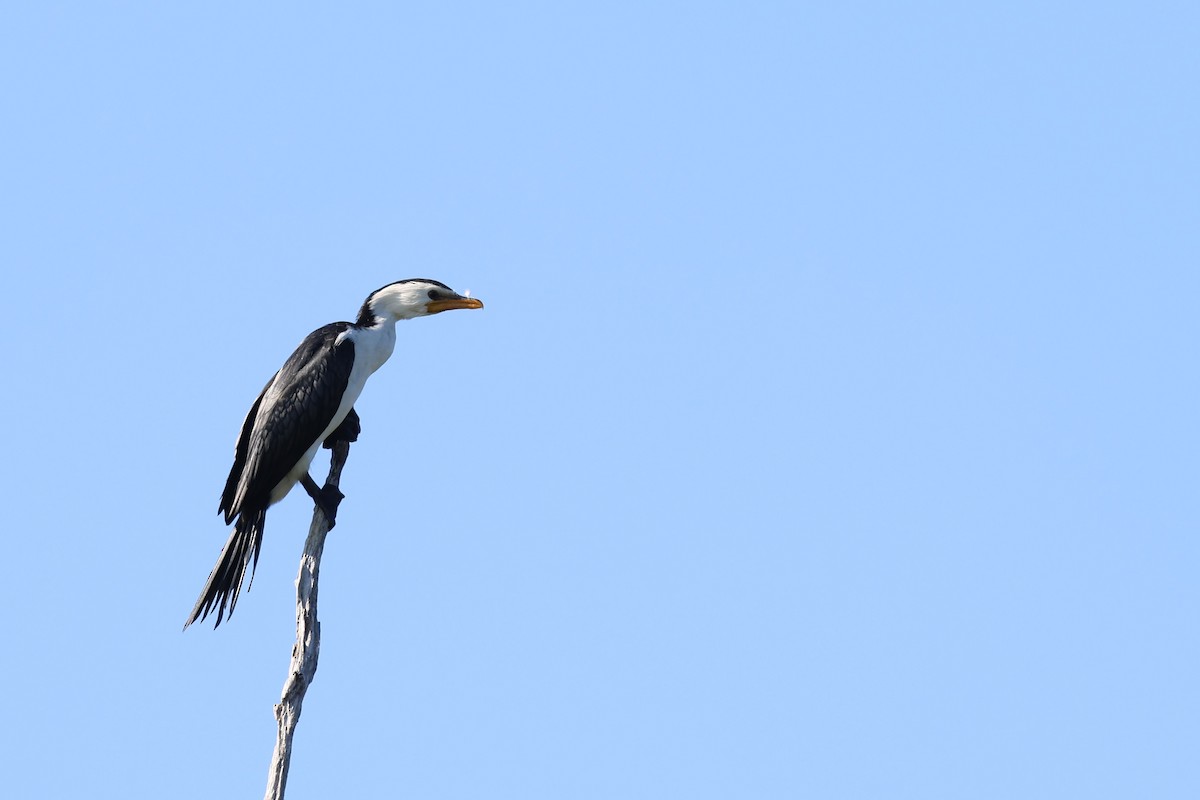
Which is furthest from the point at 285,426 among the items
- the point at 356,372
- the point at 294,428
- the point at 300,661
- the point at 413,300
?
the point at 300,661

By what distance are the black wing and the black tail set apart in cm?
9

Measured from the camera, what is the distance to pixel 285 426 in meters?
10.5

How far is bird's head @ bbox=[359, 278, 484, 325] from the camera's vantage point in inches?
436

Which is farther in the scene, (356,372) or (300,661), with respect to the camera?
(356,372)

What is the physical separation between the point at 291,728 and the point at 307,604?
72cm

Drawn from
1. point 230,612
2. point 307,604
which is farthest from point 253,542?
point 307,604

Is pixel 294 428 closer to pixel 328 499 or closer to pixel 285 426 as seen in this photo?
pixel 285 426

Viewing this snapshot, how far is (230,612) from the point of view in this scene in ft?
33.4

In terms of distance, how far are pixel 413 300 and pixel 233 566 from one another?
210cm

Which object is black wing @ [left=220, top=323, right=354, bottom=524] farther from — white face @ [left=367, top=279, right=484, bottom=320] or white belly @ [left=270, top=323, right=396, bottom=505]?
white face @ [left=367, top=279, right=484, bottom=320]

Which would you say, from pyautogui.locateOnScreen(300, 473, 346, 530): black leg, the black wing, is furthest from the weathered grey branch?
the black wing

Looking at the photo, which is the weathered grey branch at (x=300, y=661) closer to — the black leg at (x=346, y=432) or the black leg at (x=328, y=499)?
the black leg at (x=328, y=499)

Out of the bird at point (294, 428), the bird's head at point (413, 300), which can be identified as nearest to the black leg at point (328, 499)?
the bird at point (294, 428)

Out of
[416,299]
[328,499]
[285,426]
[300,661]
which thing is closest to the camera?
[300,661]
